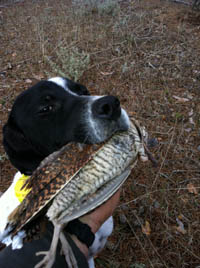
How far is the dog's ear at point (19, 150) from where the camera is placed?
2027mm

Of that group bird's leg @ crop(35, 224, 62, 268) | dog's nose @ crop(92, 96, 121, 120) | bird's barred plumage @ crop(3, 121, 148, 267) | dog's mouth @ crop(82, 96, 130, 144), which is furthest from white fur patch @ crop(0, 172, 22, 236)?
dog's nose @ crop(92, 96, 121, 120)

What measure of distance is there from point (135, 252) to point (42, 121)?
1.75 metres

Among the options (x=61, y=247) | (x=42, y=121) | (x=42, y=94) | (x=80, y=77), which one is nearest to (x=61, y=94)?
Result: (x=42, y=94)

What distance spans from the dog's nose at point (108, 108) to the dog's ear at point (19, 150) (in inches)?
35.1

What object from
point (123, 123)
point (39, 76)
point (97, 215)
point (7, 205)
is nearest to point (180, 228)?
point (97, 215)

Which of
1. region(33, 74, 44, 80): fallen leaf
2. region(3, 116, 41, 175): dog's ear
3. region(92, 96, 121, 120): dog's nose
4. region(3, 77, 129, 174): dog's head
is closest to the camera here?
region(92, 96, 121, 120): dog's nose

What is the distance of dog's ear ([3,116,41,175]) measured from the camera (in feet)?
6.65

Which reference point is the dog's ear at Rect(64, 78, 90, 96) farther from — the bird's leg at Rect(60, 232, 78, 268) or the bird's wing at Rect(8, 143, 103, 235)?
the bird's leg at Rect(60, 232, 78, 268)

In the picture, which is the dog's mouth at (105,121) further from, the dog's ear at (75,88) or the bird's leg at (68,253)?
the dog's ear at (75,88)

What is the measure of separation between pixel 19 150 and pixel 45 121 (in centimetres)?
38

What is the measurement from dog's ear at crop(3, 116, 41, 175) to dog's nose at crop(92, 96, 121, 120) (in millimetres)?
891

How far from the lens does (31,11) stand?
8.09 m

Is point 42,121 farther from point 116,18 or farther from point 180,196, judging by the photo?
point 116,18

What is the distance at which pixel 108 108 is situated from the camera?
56.9 inches
